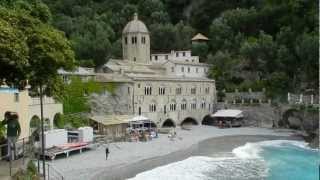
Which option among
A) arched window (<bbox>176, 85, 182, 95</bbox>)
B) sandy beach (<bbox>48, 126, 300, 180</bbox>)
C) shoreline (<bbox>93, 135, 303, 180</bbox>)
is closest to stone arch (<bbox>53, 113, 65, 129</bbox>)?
sandy beach (<bbox>48, 126, 300, 180</bbox>)

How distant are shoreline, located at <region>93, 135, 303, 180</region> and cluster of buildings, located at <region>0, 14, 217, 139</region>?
10144 mm

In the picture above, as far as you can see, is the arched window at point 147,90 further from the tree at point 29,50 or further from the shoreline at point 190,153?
the tree at point 29,50

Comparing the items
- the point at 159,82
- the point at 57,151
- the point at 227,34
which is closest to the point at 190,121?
the point at 159,82

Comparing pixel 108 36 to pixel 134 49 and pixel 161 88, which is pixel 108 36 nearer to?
pixel 134 49

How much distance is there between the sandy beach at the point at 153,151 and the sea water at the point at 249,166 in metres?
1.23

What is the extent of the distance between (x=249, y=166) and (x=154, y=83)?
26.3 m

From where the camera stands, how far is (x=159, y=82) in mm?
68188

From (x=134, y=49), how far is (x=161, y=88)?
12561 mm

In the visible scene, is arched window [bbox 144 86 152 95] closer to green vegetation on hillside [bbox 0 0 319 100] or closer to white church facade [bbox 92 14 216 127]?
white church facade [bbox 92 14 216 127]

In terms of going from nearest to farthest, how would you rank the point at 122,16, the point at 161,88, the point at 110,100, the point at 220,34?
the point at 110,100
the point at 161,88
the point at 220,34
the point at 122,16

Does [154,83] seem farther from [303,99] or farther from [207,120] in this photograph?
[303,99]

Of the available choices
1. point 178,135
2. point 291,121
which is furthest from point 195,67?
point 178,135

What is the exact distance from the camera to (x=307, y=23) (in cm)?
7775

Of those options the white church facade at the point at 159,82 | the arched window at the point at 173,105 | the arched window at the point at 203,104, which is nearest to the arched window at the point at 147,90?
the white church facade at the point at 159,82
